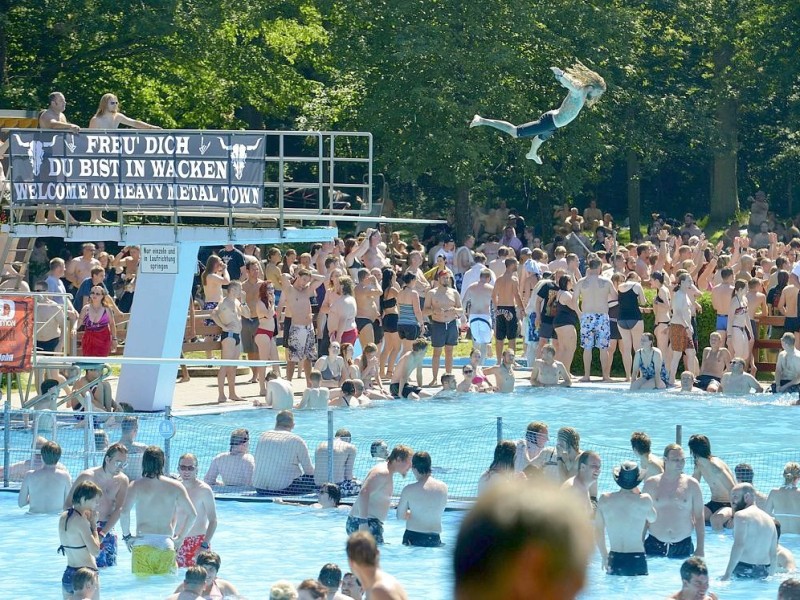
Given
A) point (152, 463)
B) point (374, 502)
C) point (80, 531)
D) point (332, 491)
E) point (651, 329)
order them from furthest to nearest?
1. point (651, 329)
2. point (332, 491)
3. point (374, 502)
4. point (152, 463)
5. point (80, 531)

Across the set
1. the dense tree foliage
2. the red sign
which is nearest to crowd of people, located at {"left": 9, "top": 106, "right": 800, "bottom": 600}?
the red sign

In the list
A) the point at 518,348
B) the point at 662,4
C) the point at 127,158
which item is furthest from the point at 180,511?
the point at 662,4

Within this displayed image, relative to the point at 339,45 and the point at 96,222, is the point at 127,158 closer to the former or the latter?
the point at 96,222

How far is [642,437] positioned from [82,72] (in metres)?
23.7

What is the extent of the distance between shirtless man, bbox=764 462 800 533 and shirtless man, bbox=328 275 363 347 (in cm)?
864

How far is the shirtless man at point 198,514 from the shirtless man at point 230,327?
7666 mm

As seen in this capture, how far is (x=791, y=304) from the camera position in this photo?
1978 centimetres

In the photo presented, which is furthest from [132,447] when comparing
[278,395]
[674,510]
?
[674,510]

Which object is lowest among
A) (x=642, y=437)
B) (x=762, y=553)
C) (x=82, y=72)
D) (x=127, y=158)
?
(x=762, y=553)

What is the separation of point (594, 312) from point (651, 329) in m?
1.67

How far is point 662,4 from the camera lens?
39.1 m

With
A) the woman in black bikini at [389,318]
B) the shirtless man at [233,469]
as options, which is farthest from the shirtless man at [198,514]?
the woman in black bikini at [389,318]

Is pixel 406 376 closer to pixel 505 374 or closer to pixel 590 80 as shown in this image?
pixel 505 374

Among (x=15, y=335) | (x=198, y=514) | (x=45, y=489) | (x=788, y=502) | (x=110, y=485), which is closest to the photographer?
(x=198, y=514)
